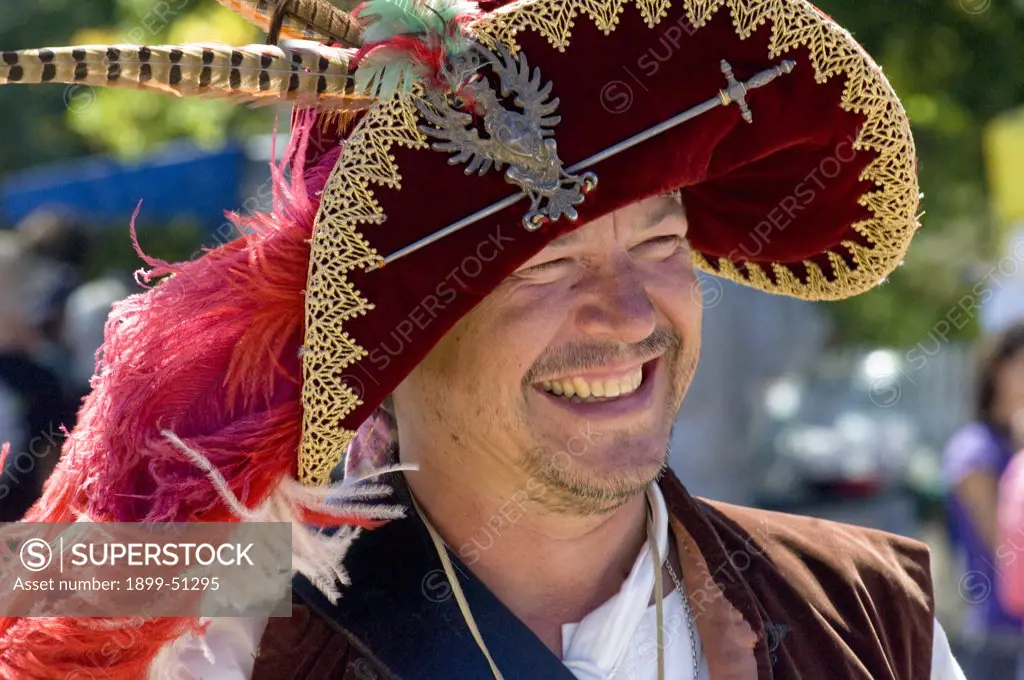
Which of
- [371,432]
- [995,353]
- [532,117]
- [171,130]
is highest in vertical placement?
[532,117]

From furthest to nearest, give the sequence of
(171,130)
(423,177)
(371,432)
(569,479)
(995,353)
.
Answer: (171,130)
(995,353)
(371,432)
(569,479)
(423,177)

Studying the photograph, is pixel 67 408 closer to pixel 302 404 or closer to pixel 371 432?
pixel 371 432

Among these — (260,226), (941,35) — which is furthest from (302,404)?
(941,35)

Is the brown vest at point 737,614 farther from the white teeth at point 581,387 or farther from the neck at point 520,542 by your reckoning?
the white teeth at point 581,387

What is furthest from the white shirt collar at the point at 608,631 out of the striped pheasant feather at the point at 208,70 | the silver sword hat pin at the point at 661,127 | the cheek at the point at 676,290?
the striped pheasant feather at the point at 208,70

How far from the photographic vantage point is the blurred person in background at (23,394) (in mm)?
4805

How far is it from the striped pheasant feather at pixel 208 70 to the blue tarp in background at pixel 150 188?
6282 millimetres

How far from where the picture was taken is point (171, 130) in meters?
10.9

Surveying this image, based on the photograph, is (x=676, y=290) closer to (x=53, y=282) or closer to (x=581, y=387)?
(x=581, y=387)

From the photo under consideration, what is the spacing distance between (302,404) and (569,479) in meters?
0.53

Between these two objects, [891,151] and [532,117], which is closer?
[532,117]

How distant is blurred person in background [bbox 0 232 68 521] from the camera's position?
480 centimetres

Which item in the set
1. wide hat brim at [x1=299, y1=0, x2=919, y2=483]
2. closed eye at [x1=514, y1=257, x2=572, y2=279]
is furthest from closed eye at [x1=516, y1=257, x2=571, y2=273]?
wide hat brim at [x1=299, y1=0, x2=919, y2=483]

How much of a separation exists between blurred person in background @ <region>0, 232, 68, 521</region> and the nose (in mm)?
2840
